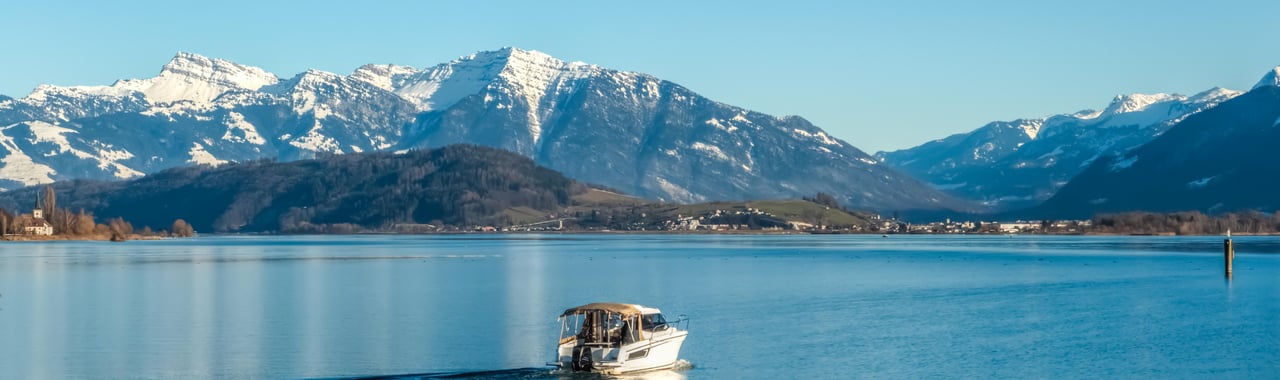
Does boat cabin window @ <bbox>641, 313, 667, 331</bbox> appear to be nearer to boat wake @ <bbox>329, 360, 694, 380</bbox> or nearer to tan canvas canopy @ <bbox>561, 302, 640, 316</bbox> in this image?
tan canvas canopy @ <bbox>561, 302, 640, 316</bbox>

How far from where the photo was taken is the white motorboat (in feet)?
205

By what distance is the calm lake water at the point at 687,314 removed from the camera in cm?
6550

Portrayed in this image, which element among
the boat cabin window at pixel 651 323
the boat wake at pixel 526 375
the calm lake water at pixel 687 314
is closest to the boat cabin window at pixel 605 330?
the boat cabin window at pixel 651 323

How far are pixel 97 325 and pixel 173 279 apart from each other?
153ft

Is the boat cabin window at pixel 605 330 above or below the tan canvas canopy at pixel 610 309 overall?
below

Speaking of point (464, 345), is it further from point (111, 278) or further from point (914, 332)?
point (111, 278)

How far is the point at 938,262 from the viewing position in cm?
17288

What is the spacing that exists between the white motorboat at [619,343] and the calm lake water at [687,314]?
1379 millimetres

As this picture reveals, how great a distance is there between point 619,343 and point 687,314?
961 inches

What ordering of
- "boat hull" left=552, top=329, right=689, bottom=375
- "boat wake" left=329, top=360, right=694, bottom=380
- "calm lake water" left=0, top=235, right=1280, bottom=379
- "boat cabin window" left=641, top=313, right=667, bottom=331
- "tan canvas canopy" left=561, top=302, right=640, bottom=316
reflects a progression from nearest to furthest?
"boat wake" left=329, top=360, right=694, bottom=380 < "boat hull" left=552, top=329, right=689, bottom=375 < "tan canvas canopy" left=561, top=302, right=640, bottom=316 < "calm lake water" left=0, top=235, right=1280, bottom=379 < "boat cabin window" left=641, top=313, right=667, bottom=331

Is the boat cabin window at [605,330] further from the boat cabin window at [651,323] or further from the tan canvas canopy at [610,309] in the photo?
the boat cabin window at [651,323]

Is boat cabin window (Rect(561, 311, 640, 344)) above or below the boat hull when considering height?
above

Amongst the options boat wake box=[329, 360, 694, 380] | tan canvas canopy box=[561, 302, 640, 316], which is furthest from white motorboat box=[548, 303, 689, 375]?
boat wake box=[329, 360, 694, 380]

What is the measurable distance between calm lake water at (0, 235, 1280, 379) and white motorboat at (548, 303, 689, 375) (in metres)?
1.38
